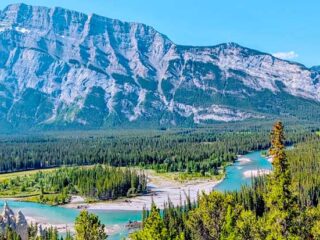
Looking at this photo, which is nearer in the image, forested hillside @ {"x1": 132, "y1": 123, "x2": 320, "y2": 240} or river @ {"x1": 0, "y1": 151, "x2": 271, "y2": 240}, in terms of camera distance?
forested hillside @ {"x1": 132, "y1": 123, "x2": 320, "y2": 240}

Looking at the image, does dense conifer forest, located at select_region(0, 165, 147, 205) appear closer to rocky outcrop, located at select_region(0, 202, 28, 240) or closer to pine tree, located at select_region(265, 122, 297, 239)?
rocky outcrop, located at select_region(0, 202, 28, 240)

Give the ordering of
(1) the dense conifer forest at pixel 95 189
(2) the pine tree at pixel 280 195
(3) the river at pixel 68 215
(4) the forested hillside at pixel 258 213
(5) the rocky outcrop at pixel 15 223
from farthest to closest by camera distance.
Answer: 1. (1) the dense conifer forest at pixel 95 189
2. (3) the river at pixel 68 215
3. (5) the rocky outcrop at pixel 15 223
4. (4) the forested hillside at pixel 258 213
5. (2) the pine tree at pixel 280 195

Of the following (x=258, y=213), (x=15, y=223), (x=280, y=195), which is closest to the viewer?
(x=280, y=195)

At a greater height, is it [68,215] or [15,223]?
[15,223]

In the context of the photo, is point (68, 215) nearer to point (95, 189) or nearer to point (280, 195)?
point (95, 189)

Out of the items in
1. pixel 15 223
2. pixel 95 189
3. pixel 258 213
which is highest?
pixel 15 223

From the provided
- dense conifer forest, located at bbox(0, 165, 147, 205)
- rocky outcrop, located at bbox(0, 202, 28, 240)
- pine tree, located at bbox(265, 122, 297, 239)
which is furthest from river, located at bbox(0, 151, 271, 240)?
A: pine tree, located at bbox(265, 122, 297, 239)

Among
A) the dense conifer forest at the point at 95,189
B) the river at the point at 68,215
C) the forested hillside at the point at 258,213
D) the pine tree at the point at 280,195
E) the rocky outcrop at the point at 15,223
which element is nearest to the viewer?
the pine tree at the point at 280,195

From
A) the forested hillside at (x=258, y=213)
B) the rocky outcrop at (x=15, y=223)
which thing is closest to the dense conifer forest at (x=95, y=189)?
the forested hillside at (x=258, y=213)

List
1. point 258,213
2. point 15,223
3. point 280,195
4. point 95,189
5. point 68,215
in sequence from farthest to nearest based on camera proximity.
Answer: point 95,189 < point 68,215 < point 258,213 < point 15,223 < point 280,195

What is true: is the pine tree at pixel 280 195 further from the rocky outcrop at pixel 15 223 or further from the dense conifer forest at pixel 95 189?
the dense conifer forest at pixel 95 189

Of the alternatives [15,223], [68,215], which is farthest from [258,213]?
[68,215]

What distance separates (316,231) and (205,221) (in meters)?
18.3

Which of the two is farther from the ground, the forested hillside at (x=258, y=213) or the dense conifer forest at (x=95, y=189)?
the forested hillside at (x=258, y=213)
